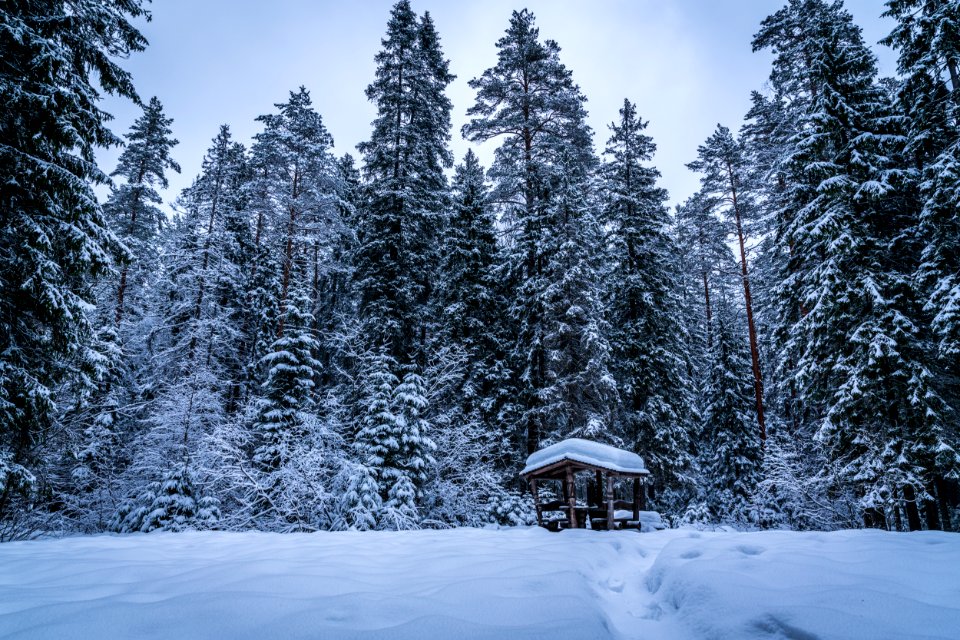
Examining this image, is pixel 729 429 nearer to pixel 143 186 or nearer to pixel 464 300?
pixel 464 300

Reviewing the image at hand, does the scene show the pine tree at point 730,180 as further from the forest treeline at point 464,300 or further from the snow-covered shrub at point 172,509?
the snow-covered shrub at point 172,509

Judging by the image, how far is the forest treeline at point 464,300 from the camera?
30.5 feet

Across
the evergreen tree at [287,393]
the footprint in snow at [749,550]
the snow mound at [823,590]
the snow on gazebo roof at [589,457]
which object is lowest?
the footprint in snow at [749,550]

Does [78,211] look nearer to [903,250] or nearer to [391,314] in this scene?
[391,314]

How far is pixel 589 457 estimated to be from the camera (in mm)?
11305

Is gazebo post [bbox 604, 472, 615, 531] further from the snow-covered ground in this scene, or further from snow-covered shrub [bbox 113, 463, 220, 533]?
snow-covered shrub [bbox 113, 463, 220, 533]

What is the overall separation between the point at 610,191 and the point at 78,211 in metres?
19.5

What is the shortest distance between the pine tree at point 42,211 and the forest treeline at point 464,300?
0.05 m

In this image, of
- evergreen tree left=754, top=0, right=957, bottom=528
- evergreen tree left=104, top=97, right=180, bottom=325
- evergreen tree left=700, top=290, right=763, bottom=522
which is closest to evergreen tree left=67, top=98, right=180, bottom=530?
evergreen tree left=104, top=97, right=180, bottom=325

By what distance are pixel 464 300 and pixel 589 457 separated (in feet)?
34.2

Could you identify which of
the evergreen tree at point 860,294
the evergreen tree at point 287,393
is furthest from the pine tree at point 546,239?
the evergreen tree at point 287,393

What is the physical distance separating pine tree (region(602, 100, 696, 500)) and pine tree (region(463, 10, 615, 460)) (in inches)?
66.2

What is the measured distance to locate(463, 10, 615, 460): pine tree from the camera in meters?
17.7

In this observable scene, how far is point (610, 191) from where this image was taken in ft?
70.6
